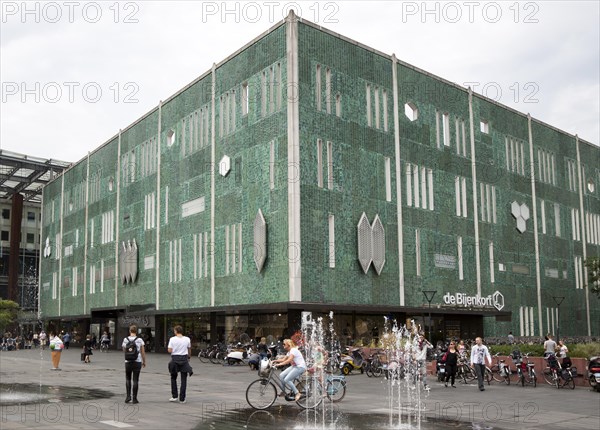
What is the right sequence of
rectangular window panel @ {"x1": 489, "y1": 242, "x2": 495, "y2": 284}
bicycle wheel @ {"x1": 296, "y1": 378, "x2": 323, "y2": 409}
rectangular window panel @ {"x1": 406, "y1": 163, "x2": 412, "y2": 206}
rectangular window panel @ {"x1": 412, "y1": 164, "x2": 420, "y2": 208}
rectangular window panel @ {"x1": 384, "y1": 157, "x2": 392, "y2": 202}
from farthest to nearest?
rectangular window panel @ {"x1": 489, "y1": 242, "x2": 495, "y2": 284}, rectangular window panel @ {"x1": 412, "y1": 164, "x2": 420, "y2": 208}, rectangular window panel @ {"x1": 406, "y1": 163, "x2": 412, "y2": 206}, rectangular window panel @ {"x1": 384, "y1": 157, "x2": 392, "y2": 202}, bicycle wheel @ {"x1": 296, "y1": 378, "x2": 323, "y2": 409}

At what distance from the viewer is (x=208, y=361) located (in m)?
39.9

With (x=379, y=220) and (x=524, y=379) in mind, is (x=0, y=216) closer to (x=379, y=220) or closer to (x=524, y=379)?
(x=379, y=220)

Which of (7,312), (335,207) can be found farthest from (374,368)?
(7,312)

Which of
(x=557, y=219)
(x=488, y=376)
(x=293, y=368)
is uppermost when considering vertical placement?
(x=557, y=219)

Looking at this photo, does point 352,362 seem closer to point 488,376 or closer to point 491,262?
point 488,376

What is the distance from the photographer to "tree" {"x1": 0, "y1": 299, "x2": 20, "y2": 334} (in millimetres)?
69812

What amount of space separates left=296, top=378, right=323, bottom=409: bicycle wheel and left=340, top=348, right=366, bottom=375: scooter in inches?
507

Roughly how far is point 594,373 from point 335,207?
19586 mm

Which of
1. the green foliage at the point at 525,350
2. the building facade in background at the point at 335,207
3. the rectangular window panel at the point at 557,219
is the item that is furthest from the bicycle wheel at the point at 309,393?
the rectangular window panel at the point at 557,219

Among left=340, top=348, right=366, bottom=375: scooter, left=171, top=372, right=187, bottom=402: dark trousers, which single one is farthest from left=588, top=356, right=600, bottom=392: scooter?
left=171, top=372, right=187, bottom=402: dark trousers

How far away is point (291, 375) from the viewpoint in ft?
52.6

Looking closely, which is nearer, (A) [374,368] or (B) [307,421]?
(B) [307,421]

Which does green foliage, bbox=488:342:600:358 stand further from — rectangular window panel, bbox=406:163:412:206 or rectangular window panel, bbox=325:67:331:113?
rectangular window panel, bbox=325:67:331:113

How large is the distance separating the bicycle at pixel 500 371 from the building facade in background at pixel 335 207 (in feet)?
40.2
